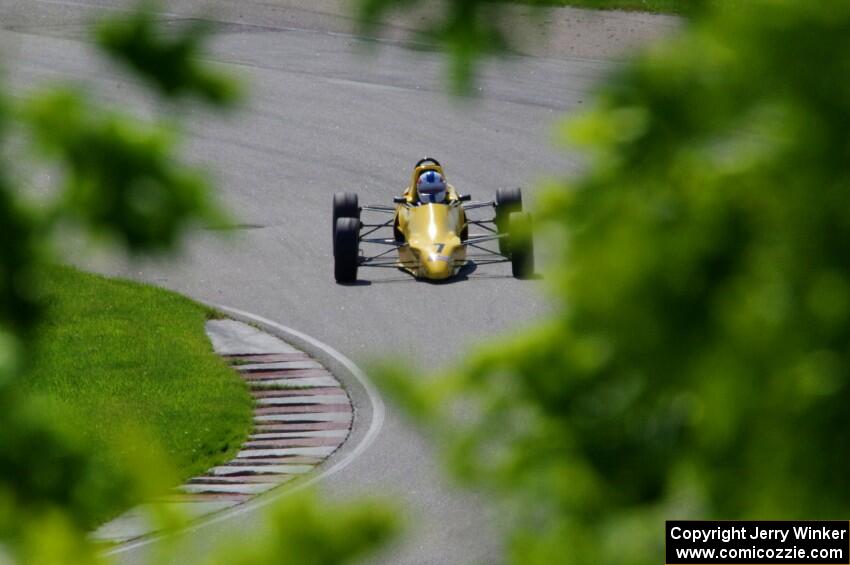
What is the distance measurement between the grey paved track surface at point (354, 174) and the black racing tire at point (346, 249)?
9.3 inches

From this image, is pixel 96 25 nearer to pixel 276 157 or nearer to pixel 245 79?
pixel 245 79

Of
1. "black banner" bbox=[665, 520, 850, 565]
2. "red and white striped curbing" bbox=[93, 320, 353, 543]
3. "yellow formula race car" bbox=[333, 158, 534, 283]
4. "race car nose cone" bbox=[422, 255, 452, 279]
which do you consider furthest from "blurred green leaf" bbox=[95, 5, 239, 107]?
"race car nose cone" bbox=[422, 255, 452, 279]

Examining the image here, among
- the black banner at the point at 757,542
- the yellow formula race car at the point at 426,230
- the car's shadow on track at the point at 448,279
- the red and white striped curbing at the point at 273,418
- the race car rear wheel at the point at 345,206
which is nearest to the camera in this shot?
the black banner at the point at 757,542

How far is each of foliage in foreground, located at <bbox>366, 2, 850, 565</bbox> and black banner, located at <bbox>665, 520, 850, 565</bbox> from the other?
23 millimetres

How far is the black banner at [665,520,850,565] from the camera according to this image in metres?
1.94

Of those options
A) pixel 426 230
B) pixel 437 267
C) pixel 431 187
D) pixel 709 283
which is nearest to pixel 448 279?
pixel 437 267

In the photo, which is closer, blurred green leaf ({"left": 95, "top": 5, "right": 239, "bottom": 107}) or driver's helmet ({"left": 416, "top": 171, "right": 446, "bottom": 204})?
blurred green leaf ({"left": 95, "top": 5, "right": 239, "bottom": 107})

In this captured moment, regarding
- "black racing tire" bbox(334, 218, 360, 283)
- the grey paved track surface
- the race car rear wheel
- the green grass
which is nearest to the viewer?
the grey paved track surface

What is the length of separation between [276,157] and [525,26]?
24.3 metres

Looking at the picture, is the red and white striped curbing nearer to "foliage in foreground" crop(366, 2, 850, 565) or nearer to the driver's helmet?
the driver's helmet

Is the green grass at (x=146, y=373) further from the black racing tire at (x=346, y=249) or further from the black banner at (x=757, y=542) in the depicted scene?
the black banner at (x=757, y=542)

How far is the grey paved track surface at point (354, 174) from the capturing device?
14000 mm

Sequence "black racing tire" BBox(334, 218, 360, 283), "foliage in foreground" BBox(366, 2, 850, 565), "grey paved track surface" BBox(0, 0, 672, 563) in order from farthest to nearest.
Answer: "black racing tire" BBox(334, 218, 360, 283)
"grey paved track surface" BBox(0, 0, 672, 563)
"foliage in foreground" BBox(366, 2, 850, 565)

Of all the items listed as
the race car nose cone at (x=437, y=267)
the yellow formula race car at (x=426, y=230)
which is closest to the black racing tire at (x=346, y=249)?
the yellow formula race car at (x=426, y=230)
